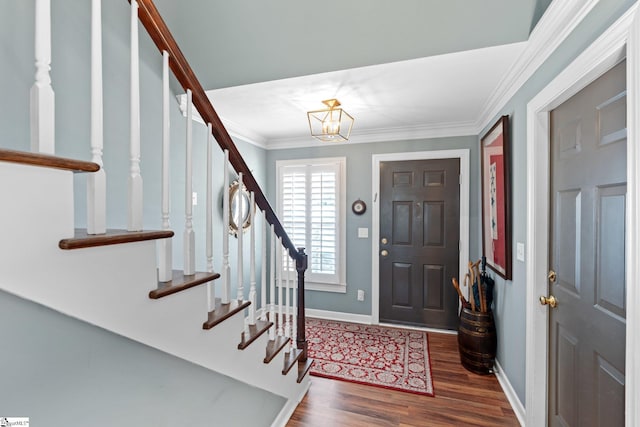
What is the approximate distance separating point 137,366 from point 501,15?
2.44m

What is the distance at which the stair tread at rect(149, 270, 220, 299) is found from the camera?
0.98m

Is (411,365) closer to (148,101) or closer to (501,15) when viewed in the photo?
(501,15)

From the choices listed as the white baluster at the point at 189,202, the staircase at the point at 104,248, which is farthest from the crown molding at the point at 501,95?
the staircase at the point at 104,248

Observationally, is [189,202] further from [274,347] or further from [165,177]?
[274,347]

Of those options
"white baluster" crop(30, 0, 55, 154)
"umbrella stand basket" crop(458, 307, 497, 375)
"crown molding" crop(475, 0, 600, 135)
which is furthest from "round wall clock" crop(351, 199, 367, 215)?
"white baluster" crop(30, 0, 55, 154)

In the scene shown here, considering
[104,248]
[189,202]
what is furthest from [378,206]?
[104,248]

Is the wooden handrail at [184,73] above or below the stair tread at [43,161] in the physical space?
above

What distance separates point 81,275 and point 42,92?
47 cm

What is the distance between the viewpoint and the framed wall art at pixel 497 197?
7.11 feet

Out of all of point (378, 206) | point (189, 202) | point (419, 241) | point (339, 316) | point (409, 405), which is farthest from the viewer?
point (339, 316)

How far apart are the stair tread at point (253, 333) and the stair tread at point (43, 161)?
3.49ft

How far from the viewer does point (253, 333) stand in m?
1.58

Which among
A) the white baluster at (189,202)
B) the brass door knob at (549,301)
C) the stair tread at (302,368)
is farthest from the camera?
the stair tread at (302,368)

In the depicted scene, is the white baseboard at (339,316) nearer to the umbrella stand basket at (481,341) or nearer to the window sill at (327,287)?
the window sill at (327,287)
